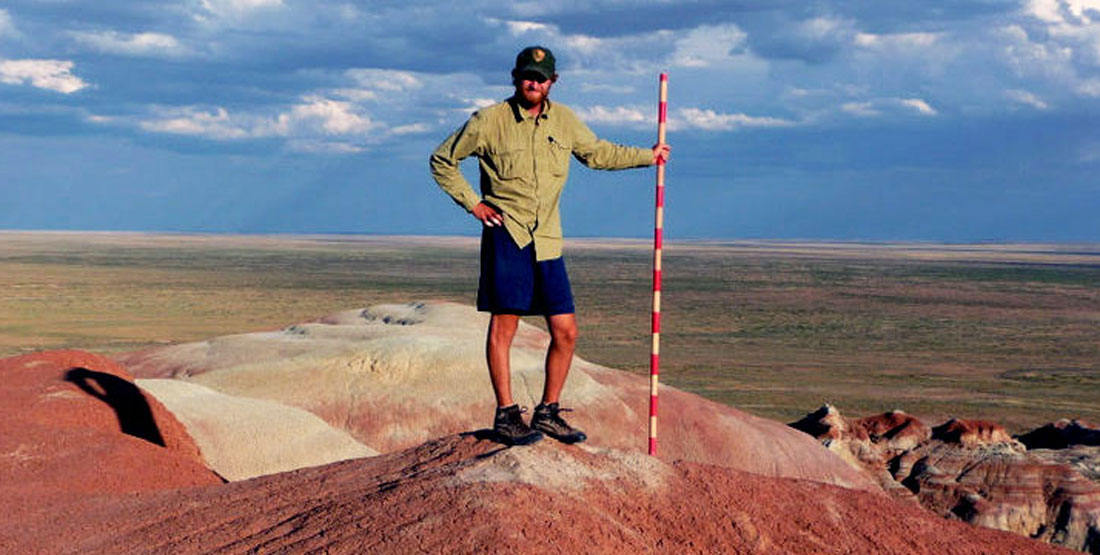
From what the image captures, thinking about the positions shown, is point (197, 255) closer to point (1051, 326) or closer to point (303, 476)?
point (1051, 326)

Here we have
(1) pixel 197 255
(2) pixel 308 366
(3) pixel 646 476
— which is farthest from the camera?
(1) pixel 197 255

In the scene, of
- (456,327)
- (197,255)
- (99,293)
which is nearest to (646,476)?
(456,327)

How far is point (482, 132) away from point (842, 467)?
1005 cm

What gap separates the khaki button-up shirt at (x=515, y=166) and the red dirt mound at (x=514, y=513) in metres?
1.21

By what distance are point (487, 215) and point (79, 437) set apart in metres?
4.75

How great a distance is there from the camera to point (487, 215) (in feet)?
23.6

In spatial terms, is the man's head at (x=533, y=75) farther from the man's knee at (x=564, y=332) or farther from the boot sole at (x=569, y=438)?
the boot sole at (x=569, y=438)

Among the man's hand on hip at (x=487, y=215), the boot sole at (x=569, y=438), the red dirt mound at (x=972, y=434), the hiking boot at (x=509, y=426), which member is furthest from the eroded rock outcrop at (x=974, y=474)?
the man's hand on hip at (x=487, y=215)

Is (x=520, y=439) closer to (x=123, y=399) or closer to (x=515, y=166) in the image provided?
(x=515, y=166)

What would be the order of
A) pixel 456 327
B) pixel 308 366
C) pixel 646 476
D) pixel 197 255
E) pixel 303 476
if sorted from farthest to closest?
pixel 197 255 → pixel 456 327 → pixel 308 366 → pixel 303 476 → pixel 646 476

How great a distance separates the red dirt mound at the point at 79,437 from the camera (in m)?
9.10

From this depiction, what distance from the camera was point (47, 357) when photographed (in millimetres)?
12672

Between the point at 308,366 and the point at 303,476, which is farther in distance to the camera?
the point at 308,366

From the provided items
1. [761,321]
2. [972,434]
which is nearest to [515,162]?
[972,434]
